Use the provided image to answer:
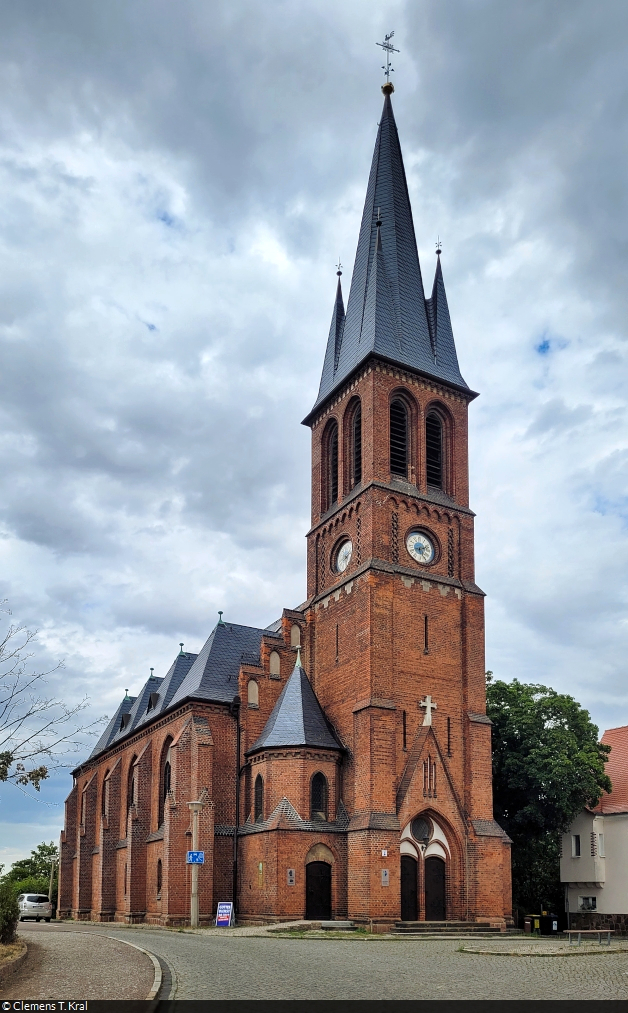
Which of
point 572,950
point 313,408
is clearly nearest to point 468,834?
point 572,950

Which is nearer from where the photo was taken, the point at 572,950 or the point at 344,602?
the point at 572,950

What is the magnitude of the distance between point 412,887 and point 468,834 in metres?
3.43

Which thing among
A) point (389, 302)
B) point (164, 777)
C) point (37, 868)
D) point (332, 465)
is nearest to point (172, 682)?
point (164, 777)

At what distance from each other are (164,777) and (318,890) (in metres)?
12.7

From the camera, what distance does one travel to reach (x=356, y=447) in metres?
46.3

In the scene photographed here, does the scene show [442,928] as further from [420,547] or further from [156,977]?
[156,977]

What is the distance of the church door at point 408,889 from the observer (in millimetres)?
37594

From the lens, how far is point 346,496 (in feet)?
150

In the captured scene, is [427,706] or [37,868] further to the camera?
[37,868]

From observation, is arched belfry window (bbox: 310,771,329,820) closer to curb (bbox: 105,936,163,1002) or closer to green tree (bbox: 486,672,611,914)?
green tree (bbox: 486,672,611,914)

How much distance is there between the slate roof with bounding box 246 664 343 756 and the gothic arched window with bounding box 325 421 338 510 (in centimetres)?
A: 906

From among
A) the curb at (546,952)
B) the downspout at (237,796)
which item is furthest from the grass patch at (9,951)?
the downspout at (237,796)

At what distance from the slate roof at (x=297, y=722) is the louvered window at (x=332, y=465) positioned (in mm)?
9130
